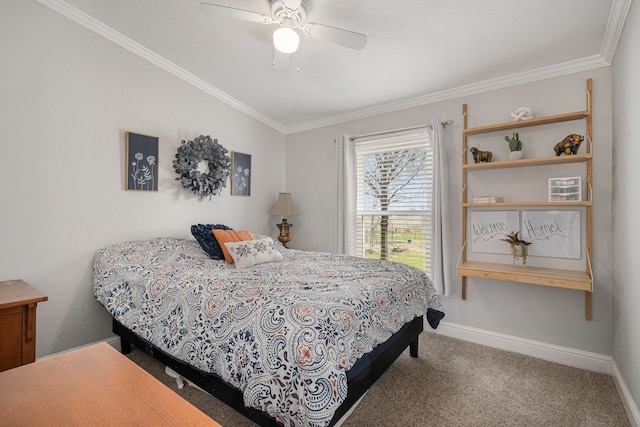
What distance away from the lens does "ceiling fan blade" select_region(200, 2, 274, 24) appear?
167cm

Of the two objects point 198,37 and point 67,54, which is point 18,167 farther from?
point 198,37

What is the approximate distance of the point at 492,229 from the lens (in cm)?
273

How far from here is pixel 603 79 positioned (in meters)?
2.31

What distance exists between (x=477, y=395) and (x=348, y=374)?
1154 mm

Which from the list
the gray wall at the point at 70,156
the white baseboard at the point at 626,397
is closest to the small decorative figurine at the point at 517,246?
the white baseboard at the point at 626,397

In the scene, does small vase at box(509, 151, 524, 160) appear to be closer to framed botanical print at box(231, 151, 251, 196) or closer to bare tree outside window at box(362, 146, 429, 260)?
bare tree outside window at box(362, 146, 429, 260)

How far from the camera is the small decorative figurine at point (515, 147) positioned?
249cm

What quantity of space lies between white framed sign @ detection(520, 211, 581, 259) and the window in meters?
0.89

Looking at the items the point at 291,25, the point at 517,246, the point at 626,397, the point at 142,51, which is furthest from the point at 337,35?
the point at 626,397

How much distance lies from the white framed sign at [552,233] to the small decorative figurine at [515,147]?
50 cm

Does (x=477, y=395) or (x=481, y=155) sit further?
(x=481, y=155)

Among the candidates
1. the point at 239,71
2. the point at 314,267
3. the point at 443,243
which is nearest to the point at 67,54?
the point at 239,71

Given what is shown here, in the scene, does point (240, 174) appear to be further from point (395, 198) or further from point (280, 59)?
point (395, 198)

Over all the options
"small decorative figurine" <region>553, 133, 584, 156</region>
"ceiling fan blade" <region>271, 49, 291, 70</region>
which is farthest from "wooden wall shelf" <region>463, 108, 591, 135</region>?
"ceiling fan blade" <region>271, 49, 291, 70</region>
